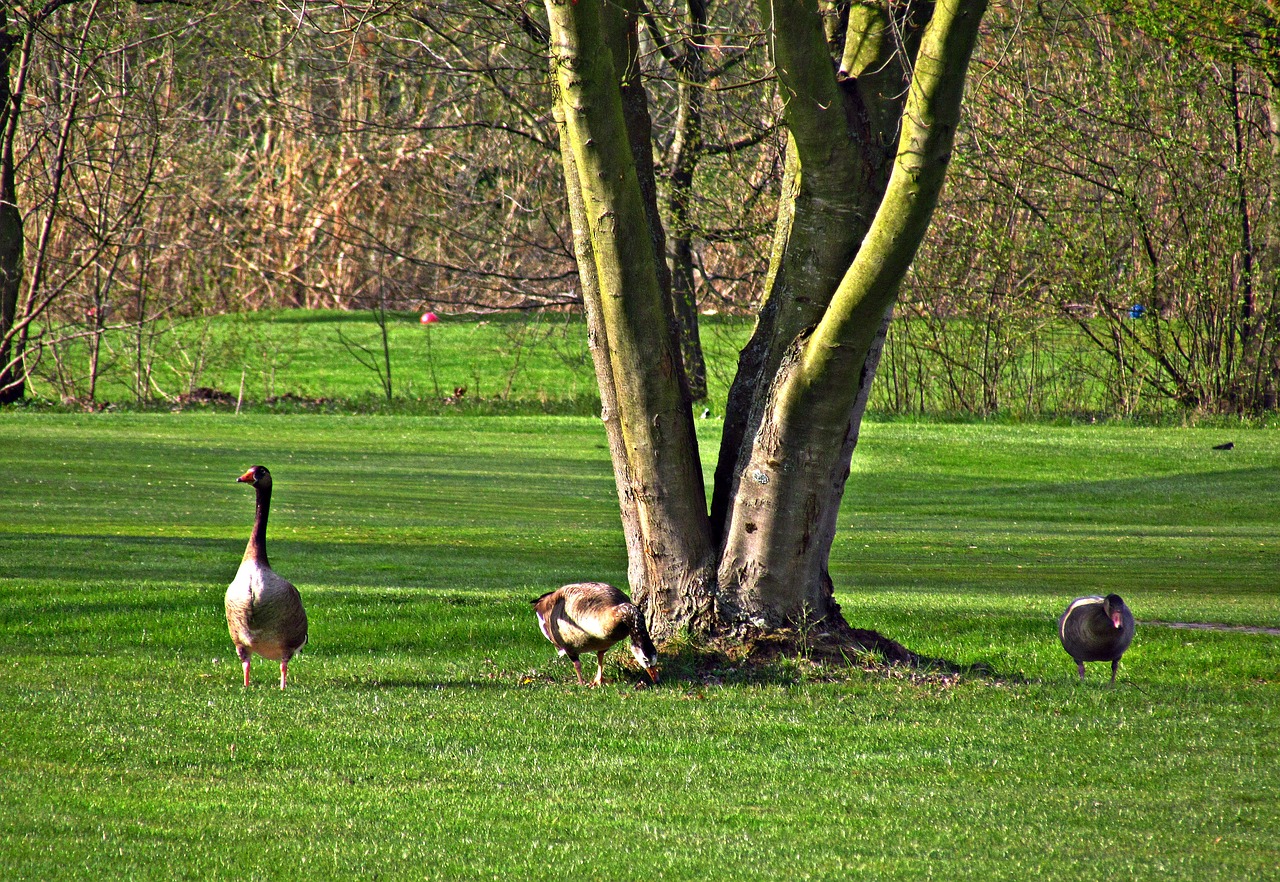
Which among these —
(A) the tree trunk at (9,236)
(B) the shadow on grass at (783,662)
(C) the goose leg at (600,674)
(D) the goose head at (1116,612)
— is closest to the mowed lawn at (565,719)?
(B) the shadow on grass at (783,662)

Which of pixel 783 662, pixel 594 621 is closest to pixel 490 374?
pixel 783 662

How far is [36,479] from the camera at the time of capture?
18.4 m

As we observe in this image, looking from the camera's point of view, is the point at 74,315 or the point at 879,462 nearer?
the point at 879,462

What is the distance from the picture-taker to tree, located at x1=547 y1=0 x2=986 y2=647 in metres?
8.29

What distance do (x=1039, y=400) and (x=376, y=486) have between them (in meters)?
14.9

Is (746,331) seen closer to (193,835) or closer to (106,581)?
(106,581)

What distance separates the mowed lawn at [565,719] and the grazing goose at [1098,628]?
0.29m

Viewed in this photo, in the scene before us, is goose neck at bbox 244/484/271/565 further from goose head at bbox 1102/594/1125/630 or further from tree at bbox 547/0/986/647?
goose head at bbox 1102/594/1125/630

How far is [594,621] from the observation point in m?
8.38

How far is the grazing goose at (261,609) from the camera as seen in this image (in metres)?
7.88

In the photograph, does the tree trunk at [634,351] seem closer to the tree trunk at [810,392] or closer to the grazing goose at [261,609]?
the tree trunk at [810,392]

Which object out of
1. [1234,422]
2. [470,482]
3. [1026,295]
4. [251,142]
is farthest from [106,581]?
[251,142]

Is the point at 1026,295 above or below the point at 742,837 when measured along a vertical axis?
above

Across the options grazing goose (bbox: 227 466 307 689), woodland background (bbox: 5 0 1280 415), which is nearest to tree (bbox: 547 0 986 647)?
grazing goose (bbox: 227 466 307 689)
